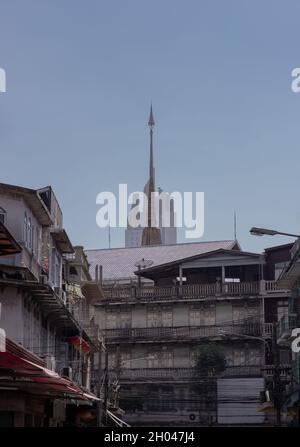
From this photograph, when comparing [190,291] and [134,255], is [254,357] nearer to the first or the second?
[190,291]

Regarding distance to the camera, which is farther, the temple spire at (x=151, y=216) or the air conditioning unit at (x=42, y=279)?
the temple spire at (x=151, y=216)

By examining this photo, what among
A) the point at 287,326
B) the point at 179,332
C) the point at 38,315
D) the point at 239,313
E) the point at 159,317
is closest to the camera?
the point at 38,315

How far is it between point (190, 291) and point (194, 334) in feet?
11.0

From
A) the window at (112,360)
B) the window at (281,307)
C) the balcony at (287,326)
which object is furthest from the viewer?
the window at (112,360)

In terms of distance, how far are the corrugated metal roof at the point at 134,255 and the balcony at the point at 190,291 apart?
→ 19.4 ft

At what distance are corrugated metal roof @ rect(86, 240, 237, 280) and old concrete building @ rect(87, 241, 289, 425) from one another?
605 cm

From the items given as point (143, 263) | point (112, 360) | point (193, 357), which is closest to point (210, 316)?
point (193, 357)

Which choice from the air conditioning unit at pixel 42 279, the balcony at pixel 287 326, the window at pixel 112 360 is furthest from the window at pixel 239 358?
the air conditioning unit at pixel 42 279

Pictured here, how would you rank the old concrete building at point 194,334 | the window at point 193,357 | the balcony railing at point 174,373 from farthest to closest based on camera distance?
the window at point 193,357, the balcony railing at point 174,373, the old concrete building at point 194,334

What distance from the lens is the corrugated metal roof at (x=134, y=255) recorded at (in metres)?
83.6

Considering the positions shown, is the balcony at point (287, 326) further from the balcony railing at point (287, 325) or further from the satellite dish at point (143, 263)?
the satellite dish at point (143, 263)

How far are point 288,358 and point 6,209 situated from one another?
124 ft

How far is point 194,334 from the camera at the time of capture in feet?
241
